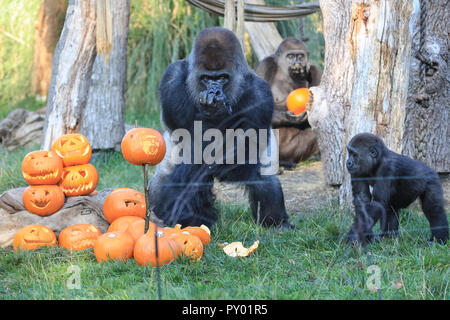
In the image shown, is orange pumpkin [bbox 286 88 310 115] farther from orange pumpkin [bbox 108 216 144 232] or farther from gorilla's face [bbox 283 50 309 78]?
orange pumpkin [bbox 108 216 144 232]

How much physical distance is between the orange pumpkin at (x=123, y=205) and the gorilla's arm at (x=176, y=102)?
578 millimetres

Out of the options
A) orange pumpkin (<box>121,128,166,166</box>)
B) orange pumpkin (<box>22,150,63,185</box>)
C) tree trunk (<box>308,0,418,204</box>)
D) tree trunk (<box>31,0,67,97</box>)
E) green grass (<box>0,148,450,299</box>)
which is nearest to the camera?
green grass (<box>0,148,450,299</box>)

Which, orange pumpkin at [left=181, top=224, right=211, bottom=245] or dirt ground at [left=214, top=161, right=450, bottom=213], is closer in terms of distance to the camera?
orange pumpkin at [left=181, top=224, right=211, bottom=245]

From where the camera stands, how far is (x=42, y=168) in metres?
3.55

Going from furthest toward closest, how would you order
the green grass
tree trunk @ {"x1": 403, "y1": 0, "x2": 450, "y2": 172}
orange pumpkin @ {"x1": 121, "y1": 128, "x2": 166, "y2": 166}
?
1. tree trunk @ {"x1": 403, "y1": 0, "x2": 450, "y2": 172}
2. orange pumpkin @ {"x1": 121, "y1": 128, "x2": 166, "y2": 166}
3. the green grass

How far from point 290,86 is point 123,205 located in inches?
138

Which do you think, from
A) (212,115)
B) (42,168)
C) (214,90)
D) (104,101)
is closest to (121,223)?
(42,168)

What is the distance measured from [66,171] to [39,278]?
1010 millimetres

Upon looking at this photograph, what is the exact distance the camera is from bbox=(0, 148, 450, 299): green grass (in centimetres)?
249

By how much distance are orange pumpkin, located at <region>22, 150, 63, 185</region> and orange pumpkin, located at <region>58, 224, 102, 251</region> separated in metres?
0.38

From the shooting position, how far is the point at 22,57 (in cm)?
1016

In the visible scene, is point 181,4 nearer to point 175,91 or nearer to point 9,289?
point 175,91

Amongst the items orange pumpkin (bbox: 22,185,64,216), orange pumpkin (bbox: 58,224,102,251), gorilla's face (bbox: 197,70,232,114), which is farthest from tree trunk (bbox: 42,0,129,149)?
orange pumpkin (bbox: 58,224,102,251)
